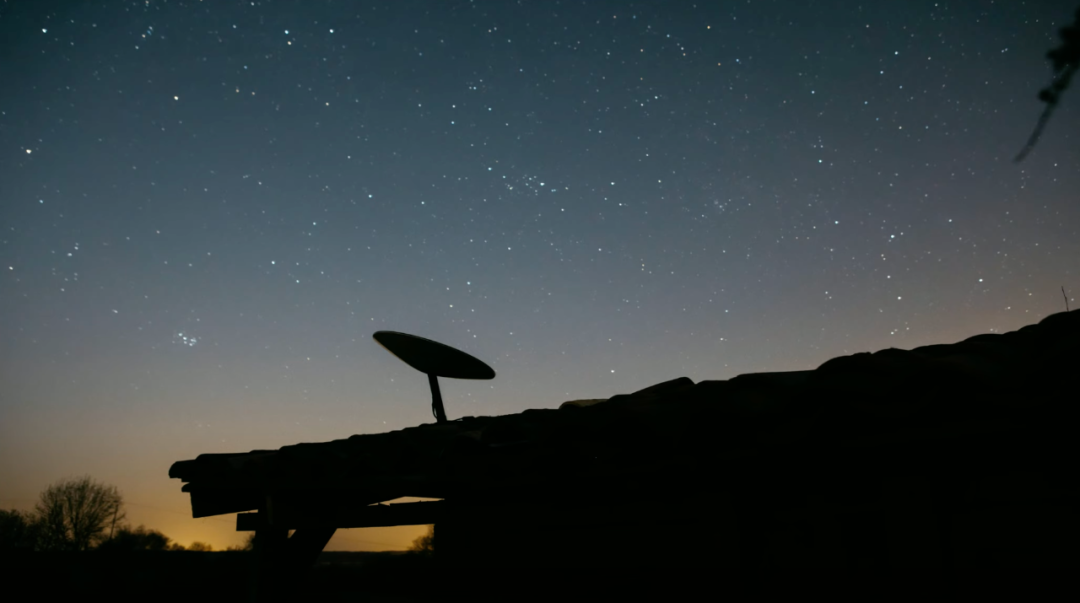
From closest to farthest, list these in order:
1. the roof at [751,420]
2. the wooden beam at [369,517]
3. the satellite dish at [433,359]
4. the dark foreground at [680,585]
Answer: the roof at [751,420] < the dark foreground at [680,585] < the wooden beam at [369,517] < the satellite dish at [433,359]

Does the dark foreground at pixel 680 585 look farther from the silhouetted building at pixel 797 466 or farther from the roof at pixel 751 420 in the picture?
the roof at pixel 751 420

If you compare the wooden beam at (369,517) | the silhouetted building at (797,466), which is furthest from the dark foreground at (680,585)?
the wooden beam at (369,517)

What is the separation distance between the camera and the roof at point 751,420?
5.67 ft

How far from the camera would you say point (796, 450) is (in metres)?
2.00

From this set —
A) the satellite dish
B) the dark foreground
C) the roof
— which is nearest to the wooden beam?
the roof

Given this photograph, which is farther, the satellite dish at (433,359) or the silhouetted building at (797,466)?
the satellite dish at (433,359)

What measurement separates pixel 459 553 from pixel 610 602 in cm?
105

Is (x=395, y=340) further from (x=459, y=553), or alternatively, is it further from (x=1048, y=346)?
(x=1048, y=346)

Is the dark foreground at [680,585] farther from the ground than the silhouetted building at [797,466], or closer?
closer

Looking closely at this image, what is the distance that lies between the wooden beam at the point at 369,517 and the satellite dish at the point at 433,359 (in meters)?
1.41

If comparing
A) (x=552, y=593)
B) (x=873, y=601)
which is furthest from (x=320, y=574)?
(x=873, y=601)

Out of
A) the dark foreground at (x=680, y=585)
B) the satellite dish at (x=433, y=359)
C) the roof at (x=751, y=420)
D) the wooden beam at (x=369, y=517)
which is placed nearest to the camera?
the roof at (x=751, y=420)

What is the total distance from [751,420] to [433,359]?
3668 millimetres

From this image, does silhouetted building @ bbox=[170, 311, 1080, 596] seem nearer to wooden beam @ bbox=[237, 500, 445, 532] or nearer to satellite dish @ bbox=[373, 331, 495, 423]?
wooden beam @ bbox=[237, 500, 445, 532]
